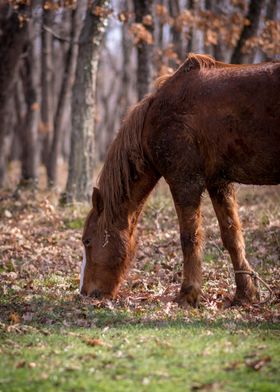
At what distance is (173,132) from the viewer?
723 centimetres

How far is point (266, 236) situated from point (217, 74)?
14.3 ft

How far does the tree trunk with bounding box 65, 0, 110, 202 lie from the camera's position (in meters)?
13.9

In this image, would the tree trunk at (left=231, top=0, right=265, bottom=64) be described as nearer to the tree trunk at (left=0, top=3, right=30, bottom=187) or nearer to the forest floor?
the tree trunk at (left=0, top=3, right=30, bottom=187)

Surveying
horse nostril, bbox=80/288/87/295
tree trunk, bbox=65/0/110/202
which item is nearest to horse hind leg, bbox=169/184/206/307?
horse nostril, bbox=80/288/87/295

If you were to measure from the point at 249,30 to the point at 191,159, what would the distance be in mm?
10210

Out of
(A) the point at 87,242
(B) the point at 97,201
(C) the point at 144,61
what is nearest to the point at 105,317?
(A) the point at 87,242

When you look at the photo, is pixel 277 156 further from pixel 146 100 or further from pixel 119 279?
pixel 119 279

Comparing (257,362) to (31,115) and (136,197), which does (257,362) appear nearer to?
(136,197)

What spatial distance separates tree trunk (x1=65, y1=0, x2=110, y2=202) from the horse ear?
6099 mm

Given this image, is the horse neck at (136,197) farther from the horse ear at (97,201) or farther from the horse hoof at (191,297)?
the horse hoof at (191,297)

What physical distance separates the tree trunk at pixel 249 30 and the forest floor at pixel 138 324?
18.3 feet

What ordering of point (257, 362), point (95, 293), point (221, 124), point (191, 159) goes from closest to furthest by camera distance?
1. point (257, 362)
2. point (221, 124)
3. point (191, 159)
4. point (95, 293)

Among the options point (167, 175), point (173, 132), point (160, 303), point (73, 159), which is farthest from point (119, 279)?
point (73, 159)

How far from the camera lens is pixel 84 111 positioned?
14.0 metres
